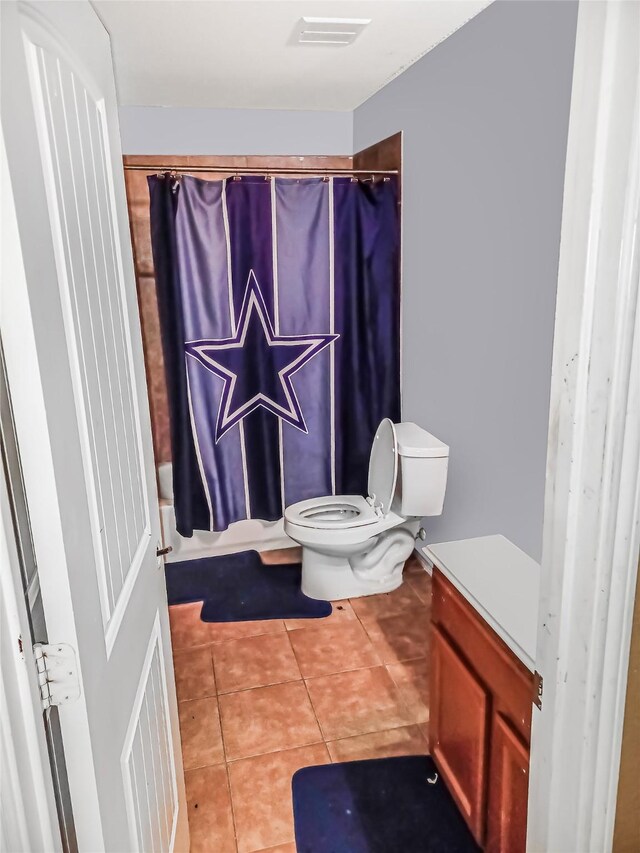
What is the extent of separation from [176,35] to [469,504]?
6.98 ft

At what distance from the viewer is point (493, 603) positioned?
1508mm

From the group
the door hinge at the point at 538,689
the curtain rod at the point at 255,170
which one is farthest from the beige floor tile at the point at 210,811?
the curtain rod at the point at 255,170

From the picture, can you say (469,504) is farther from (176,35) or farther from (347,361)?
(176,35)

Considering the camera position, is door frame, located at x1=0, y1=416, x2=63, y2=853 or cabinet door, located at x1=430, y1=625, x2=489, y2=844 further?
cabinet door, located at x1=430, y1=625, x2=489, y2=844

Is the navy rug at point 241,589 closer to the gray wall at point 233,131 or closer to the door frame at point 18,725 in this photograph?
the door frame at point 18,725

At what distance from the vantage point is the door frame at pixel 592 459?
0.74 metres

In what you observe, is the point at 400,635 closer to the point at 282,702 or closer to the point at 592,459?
the point at 282,702

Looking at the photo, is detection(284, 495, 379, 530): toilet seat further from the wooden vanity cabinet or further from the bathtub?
the wooden vanity cabinet

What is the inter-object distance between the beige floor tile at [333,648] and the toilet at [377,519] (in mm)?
244

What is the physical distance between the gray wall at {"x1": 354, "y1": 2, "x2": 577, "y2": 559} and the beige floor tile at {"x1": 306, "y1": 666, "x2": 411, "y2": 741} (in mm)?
731

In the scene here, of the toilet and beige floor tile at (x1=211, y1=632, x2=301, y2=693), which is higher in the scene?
the toilet

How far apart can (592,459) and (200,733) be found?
6.04ft

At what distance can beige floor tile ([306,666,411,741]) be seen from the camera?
2174mm

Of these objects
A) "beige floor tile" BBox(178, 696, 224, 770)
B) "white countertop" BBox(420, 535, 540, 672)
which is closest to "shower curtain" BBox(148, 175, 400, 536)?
"beige floor tile" BBox(178, 696, 224, 770)
